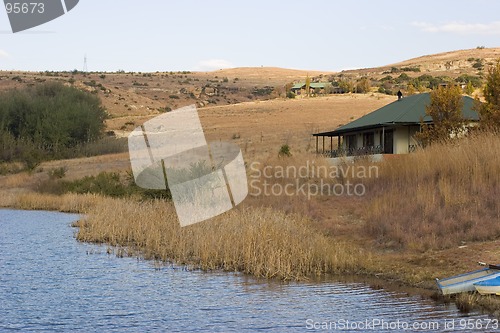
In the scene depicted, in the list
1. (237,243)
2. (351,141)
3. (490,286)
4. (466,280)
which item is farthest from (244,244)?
(351,141)

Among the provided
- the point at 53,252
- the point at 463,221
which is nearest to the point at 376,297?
the point at 463,221

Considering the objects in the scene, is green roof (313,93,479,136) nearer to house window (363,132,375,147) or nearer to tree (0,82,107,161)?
house window (363,132,375,147)

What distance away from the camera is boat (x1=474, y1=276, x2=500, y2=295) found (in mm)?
14695

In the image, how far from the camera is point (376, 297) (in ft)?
53.6

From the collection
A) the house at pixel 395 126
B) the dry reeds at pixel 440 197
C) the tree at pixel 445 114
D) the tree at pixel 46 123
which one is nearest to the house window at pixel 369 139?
the house at pixel 395 126

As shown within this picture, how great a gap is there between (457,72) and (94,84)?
62.0 metres

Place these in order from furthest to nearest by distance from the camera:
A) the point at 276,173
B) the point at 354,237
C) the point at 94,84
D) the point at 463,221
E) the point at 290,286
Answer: the point at 94,84 < the point at 276,173 < the point at 354,237 < the point at 463,221 < the point at 290,286

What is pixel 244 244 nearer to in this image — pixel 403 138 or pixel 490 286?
pixel 490 286

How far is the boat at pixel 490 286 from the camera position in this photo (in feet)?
48.2

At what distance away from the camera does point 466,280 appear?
15375 millimetres

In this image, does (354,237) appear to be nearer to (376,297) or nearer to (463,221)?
(463,221)

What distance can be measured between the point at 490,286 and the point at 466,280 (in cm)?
73

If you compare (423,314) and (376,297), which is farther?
(376,297)

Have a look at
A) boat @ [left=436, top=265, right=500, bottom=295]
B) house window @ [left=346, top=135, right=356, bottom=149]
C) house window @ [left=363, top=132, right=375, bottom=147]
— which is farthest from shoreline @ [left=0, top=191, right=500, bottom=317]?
house window @ [left=346, top=135, right=356, bottom=149]
